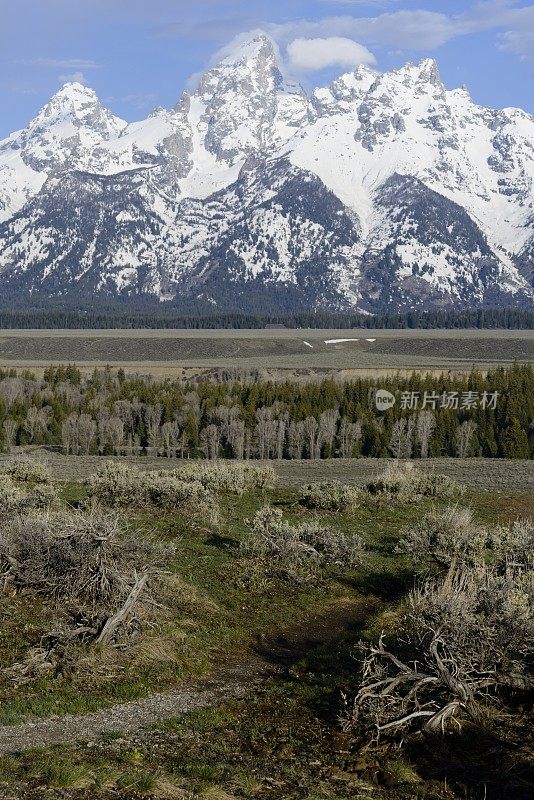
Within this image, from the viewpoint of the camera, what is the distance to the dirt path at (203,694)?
13070 mm

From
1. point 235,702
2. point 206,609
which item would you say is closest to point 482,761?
point 235,702

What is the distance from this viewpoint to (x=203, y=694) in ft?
50.0

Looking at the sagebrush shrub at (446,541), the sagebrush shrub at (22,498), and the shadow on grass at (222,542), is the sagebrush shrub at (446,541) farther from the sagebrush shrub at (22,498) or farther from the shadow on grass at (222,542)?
the sagebrush shrub at (22,498)

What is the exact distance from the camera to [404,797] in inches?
459

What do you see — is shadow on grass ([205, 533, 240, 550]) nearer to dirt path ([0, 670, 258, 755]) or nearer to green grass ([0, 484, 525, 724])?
green grass ([0, 484, 525, 724])

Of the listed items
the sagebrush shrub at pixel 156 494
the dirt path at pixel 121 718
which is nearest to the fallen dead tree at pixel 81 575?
the dirt path at pixel 121 718

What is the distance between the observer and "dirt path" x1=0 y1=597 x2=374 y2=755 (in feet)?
42.9

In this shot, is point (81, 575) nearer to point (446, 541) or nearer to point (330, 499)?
point (446, 541)

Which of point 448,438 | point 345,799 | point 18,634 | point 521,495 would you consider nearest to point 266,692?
point 345,799

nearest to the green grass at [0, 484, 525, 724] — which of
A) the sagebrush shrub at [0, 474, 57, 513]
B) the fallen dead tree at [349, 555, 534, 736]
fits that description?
the sagebrush shrub at [0, 474, 57, 513]

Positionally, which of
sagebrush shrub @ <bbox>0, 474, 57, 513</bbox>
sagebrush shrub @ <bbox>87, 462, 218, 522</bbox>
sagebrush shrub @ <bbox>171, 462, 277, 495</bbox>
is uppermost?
sagebrush shrub @ <bbox>0, 474, 57, 513</bbox>

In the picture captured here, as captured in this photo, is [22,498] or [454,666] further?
[22,498]

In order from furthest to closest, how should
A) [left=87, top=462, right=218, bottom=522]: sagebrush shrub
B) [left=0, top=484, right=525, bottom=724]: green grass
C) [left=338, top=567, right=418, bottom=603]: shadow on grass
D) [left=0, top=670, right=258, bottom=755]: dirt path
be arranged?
1. [left=87, top=462, right=218, bottom=522]: sagebrush shrub
2. [left=338, top=567, right=418, bottom=603]: shadow on grass
3. [left=0, top=484, right=525, bottom=724]: green grass
4. [left=0, top=670, right=258, bottom=755]: dirt path

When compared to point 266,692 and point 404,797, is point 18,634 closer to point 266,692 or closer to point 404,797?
point 266,692
